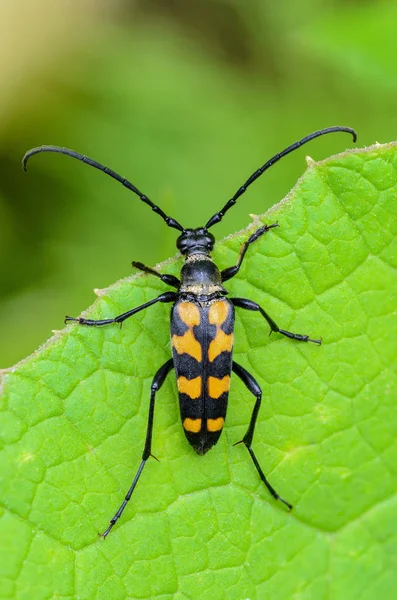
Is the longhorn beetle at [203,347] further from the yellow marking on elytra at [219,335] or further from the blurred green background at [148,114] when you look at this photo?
the blurred green background at [148,114]

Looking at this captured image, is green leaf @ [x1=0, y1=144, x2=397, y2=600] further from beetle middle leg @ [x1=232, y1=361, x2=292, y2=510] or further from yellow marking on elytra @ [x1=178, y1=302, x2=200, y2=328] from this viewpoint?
yellow marking on elytra @ [x1=178, y1=302, x2=200, y2=328]

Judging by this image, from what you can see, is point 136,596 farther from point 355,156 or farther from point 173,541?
point 355,156

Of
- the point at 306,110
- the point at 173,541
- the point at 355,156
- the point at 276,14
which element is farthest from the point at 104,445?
the point at 276,14

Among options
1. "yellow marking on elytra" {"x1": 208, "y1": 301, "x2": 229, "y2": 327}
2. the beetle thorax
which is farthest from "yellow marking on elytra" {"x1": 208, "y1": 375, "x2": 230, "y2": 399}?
the beetle thorax

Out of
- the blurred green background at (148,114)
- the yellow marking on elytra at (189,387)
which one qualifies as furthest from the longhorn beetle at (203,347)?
the blurred green background at (148,114)

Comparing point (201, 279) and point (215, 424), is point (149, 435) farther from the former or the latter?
point (201, 279)

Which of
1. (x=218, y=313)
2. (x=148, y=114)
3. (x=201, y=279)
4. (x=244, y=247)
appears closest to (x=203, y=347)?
(x=218, y=313)
